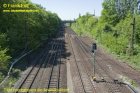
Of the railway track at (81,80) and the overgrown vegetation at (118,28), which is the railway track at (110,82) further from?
the overgrown vegetation at (118,28)

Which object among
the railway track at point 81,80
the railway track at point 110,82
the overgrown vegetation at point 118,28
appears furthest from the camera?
the overgrown vegetation at point 118,28

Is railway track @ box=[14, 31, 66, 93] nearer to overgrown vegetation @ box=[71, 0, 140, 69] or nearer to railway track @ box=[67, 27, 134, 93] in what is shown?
railway track @ box=[67, 27, 134, 93]

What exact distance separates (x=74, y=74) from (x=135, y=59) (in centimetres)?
1321

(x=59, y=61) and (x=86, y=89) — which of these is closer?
(x=86, y=89)

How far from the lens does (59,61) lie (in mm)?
40594

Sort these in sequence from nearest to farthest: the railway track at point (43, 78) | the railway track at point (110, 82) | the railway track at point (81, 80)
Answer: the railway track at point (110, 82) < the railway track at point (81, 80) < the railway track at point (43, 78)

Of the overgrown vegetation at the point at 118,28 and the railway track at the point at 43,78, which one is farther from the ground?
the overgrown vegetation at the point at 118,28

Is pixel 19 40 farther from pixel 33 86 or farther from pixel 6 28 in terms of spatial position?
pixel 33 86

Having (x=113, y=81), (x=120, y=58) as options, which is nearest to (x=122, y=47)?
(x=120, y=58)

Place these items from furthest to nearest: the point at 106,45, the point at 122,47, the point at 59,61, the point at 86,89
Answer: the point at 106,45, the point at 122,47, the point at 59,61, the point at 86,89

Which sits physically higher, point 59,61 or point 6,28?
point 6,28

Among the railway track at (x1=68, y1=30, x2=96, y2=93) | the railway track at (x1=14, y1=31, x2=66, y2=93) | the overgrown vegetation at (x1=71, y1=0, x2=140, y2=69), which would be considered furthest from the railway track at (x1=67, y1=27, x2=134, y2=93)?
the overgrown vegetation at (x1=71, y1=0, x2=140, y2=69)

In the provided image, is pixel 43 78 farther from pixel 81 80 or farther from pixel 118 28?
pixel 118 28

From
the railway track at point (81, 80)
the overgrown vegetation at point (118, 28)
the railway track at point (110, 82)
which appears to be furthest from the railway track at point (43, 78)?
the overgrown vegetation at point (118, 28)
